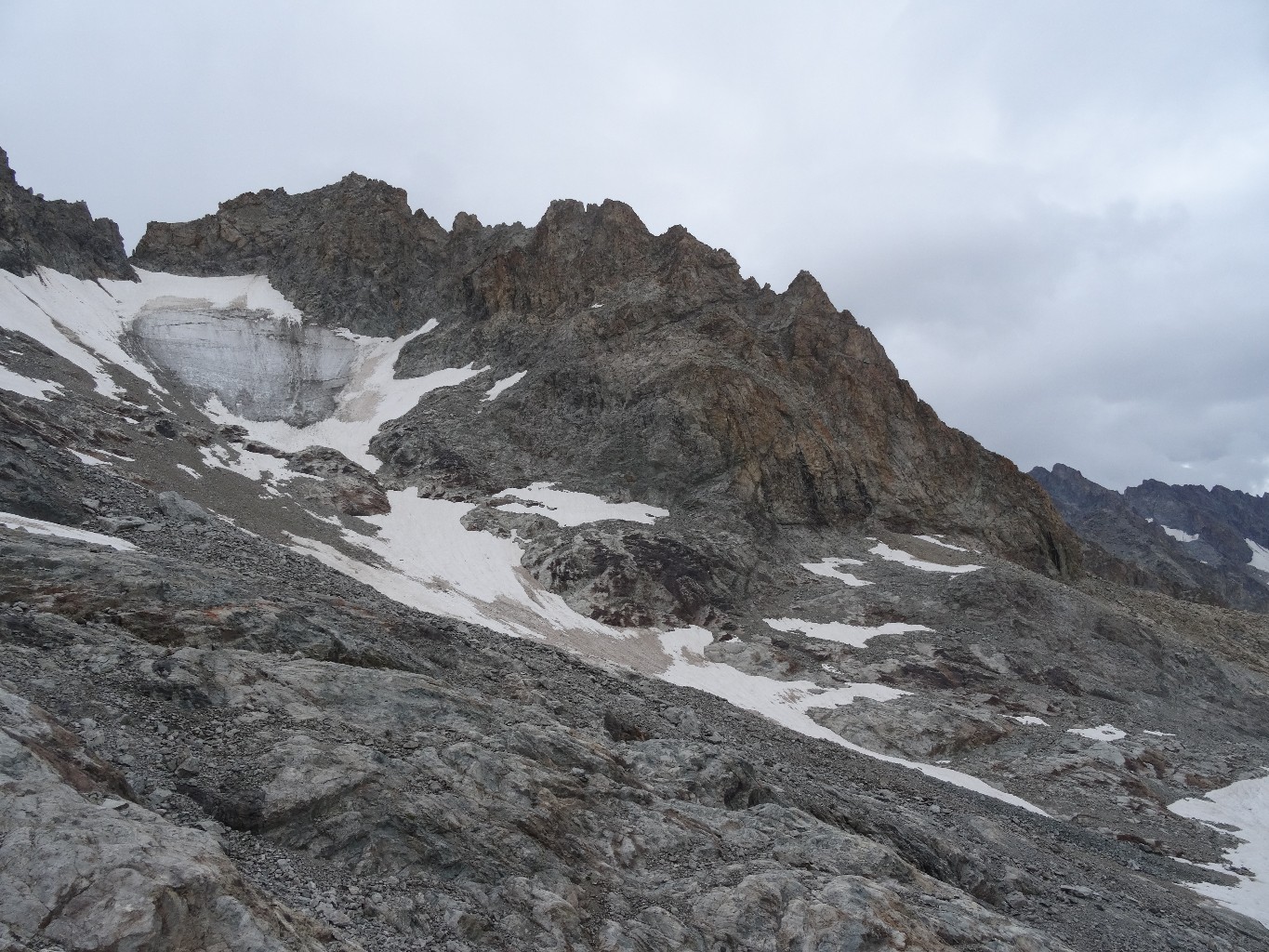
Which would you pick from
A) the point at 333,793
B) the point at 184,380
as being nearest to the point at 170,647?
the point at 333,793

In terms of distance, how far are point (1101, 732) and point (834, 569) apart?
18705 millimetres

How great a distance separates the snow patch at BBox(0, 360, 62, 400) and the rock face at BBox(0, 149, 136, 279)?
22862mm

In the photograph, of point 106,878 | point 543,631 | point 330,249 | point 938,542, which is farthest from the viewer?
point 330,249

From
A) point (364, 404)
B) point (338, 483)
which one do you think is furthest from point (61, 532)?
point (364, 404)

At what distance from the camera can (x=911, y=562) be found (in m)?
49.8

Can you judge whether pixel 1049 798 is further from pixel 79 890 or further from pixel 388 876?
pixel 79 890

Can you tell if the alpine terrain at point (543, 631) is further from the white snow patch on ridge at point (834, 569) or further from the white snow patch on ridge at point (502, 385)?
the white snow patch on ridge at point (502, 385)

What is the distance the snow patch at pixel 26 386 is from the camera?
3881 cm

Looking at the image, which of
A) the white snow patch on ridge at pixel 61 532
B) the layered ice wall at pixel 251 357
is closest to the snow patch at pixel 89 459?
the white snow patch on ridge at pixel 61 532

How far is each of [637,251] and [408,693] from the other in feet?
208

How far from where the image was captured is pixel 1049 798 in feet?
86.2

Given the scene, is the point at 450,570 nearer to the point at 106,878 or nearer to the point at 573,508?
the point at 573,508

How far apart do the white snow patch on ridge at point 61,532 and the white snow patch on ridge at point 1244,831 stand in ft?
97.8

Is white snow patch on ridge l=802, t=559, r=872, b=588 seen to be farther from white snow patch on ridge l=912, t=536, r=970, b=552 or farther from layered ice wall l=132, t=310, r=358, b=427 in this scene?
layered ice wall l=132, t=310, r=358, b=427
